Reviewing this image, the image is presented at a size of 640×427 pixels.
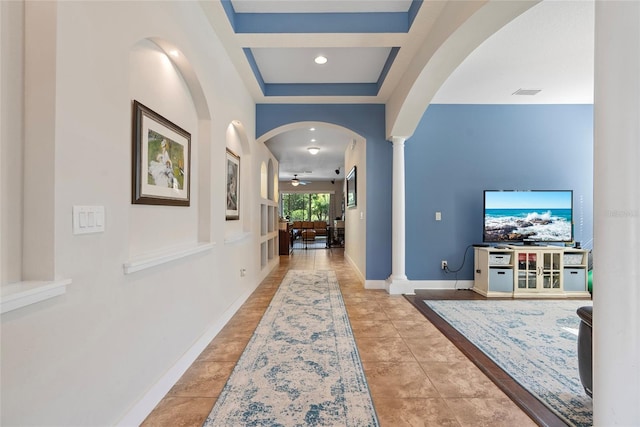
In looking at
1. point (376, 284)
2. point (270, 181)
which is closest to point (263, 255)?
point (270, 181)

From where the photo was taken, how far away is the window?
16.1 metres

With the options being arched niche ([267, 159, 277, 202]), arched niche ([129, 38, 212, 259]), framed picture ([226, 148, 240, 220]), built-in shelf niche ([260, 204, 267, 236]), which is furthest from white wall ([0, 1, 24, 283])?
arched niche ([267, 159, 277, 202])

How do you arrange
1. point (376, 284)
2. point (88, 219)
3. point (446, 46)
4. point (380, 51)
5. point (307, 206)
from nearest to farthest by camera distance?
point (88, 219), point (446, 46), point (380, 51), point (376, 284), point (307, 206)

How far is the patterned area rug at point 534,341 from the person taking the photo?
1.73 m

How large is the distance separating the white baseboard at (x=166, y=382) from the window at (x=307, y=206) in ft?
44.0

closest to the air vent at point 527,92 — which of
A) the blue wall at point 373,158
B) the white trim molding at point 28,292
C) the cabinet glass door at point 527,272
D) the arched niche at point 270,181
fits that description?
the blue wall at point 373,158

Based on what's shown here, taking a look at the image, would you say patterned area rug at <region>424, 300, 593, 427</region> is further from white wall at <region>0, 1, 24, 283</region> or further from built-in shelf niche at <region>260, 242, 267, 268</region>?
built-in shelf niche at <region>260, 242, 267, 268</region>

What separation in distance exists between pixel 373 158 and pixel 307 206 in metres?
12.0

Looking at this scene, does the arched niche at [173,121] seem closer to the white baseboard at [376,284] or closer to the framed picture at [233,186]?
the framed picture at [233,186]

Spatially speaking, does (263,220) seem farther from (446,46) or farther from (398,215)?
(446,46)

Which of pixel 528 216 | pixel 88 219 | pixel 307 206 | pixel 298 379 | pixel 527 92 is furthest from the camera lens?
pixel 307 206

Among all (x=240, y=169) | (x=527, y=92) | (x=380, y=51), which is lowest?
(x=240, y=169)

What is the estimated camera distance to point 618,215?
939 millimetres

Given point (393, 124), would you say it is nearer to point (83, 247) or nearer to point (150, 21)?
point (150, 21)
